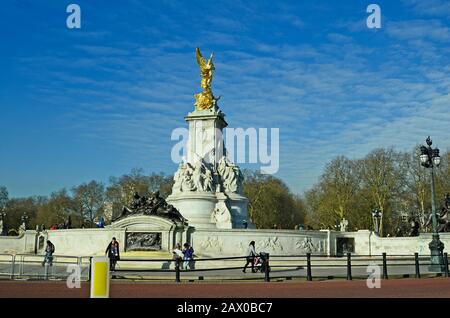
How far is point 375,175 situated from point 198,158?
108 ft

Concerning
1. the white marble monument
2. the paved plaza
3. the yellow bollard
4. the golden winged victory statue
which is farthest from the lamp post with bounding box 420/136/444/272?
the golden winged victory statue

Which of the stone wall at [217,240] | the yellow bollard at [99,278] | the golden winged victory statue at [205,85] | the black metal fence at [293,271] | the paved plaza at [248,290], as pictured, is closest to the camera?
the yellow bollard at [99,278]

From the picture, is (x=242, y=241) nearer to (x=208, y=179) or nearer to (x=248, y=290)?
(x=208, y=179)

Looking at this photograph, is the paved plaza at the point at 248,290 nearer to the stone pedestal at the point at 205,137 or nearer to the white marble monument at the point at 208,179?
the white marble monument at the point at 208,179

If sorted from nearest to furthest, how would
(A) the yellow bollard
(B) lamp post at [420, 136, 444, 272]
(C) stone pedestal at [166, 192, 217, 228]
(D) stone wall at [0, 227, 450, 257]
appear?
(A) the yellow bollard < (B) lamp post at [420, 136, 444, 272] < (D) stone wall at [0, 227, 450, 257] < (C) stone pedestal at [166, 192, 217, 228]

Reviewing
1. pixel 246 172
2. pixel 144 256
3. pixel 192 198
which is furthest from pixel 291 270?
pixel 246 172

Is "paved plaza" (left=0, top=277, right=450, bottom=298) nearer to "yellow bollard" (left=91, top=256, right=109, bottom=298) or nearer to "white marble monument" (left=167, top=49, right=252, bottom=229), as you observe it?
"yellow bollard" (left=91, top=256, right=109, bottom=298)

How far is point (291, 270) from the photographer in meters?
28.0

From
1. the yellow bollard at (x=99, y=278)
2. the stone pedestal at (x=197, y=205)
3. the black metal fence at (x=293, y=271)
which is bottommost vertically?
the black metal fence at (x=293, y=271)

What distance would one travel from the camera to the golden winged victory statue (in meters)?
51.1

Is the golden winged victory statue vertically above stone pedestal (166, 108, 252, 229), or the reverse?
the golden winged victory statue

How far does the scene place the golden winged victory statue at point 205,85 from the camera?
51062 millimetres

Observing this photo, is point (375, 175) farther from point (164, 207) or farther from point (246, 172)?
point (164, 207)

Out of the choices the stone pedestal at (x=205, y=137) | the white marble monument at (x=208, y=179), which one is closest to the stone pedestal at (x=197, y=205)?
the white marble monument at (x=208, y=179)
